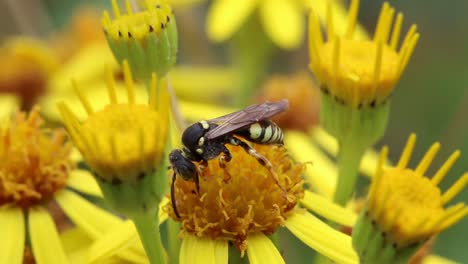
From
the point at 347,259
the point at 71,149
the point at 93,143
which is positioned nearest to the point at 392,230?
the point at 347,259

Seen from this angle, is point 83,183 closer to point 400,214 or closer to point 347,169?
point 347,169

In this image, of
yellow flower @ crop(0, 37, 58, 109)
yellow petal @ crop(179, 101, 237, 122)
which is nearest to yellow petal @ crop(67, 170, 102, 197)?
yellow petal @ crop(179, 101, 237, 122)

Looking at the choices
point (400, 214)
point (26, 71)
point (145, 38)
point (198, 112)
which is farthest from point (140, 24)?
point (26, 71)

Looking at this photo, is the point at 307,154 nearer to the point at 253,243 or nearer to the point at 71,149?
→ the point at 71,149

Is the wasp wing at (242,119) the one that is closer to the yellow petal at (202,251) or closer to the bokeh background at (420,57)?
the yellow petal at (202,251)

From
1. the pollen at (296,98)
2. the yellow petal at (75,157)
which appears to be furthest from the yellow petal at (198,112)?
the yellow petal at (75,157)

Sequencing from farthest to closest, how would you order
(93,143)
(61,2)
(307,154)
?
1. (61,2)
2. (307,154)
3. (93,143)
